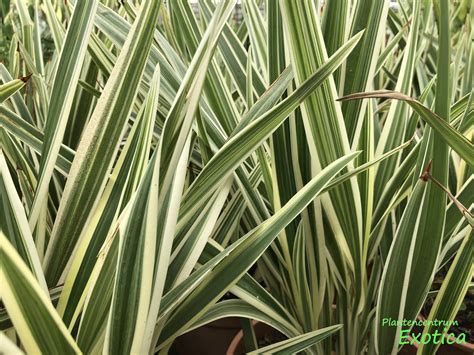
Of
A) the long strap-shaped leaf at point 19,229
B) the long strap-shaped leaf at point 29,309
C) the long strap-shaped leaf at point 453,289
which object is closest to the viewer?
the long strap-shaped leaf at point 29,309

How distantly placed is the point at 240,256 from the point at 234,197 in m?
0.19

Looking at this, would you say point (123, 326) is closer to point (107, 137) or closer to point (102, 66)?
point (107, 137)

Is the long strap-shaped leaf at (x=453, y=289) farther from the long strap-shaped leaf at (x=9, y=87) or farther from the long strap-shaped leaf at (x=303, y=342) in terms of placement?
the long strap-shaped leaf at (x=9, y=87)

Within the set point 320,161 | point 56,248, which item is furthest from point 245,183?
point 56,248

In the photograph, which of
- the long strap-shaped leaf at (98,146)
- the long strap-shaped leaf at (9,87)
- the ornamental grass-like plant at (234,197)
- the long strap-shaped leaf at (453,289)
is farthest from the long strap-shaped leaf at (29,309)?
the long strap-shaped leaf at (453,289)

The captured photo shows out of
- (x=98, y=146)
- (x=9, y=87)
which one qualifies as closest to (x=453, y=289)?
(x=98, y=146)

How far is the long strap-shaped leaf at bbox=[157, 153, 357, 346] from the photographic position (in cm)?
41

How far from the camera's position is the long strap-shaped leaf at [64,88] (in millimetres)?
436

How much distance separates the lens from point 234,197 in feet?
1.98

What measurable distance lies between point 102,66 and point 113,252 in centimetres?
30

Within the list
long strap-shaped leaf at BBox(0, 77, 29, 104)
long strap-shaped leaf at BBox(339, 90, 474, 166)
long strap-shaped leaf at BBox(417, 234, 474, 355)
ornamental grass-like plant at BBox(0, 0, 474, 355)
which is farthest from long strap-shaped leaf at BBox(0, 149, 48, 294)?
long strap-shaped leaf at BBox(417, 234, 474, 355)

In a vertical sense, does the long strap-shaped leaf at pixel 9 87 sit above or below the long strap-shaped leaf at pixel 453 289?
above

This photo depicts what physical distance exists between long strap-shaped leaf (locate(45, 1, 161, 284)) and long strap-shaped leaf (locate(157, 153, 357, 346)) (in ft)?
0.37

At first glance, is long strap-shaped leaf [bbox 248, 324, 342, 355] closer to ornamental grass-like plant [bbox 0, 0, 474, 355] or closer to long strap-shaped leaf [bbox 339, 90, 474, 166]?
ornamental grass-like plant [bbox 0, 0, 474, 355]
